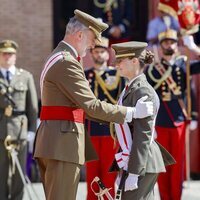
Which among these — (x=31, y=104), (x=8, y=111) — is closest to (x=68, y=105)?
(x=8, y=111)

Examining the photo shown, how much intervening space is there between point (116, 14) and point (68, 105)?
5.93 metres

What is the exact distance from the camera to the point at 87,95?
5496 mm

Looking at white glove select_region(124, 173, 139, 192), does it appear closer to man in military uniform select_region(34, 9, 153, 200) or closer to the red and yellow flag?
man in military uniform select_region(34, 9, 153, 200)

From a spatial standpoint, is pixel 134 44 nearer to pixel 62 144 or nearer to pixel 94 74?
pixel 62 144

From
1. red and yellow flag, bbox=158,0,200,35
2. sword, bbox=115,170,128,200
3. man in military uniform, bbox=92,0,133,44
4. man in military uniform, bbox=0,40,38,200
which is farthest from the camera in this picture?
man in military uniform, bbox=92,0,133,44

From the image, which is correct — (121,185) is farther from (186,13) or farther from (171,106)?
(186,13)

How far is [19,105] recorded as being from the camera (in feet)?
26.7

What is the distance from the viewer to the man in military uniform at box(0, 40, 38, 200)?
805 centimetres

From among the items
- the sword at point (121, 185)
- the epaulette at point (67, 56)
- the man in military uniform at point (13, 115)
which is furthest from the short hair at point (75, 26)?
the man in military uniform at point (13, 115)

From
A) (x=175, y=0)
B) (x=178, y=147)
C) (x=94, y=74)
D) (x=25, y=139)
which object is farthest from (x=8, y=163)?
(x=175, y=0)

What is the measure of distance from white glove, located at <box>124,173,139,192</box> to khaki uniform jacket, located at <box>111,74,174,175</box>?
0.12 ft

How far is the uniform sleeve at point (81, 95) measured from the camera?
5.46m

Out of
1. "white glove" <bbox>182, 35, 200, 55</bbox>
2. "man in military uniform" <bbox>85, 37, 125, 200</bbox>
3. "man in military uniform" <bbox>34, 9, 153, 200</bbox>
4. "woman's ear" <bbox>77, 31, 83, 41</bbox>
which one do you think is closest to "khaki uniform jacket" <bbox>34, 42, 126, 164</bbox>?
"man in military uniform" <bbox>34, 9, 153, 200</bbox>

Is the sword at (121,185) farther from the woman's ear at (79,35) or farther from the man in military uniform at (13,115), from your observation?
the man in military uniform at (13,115)
